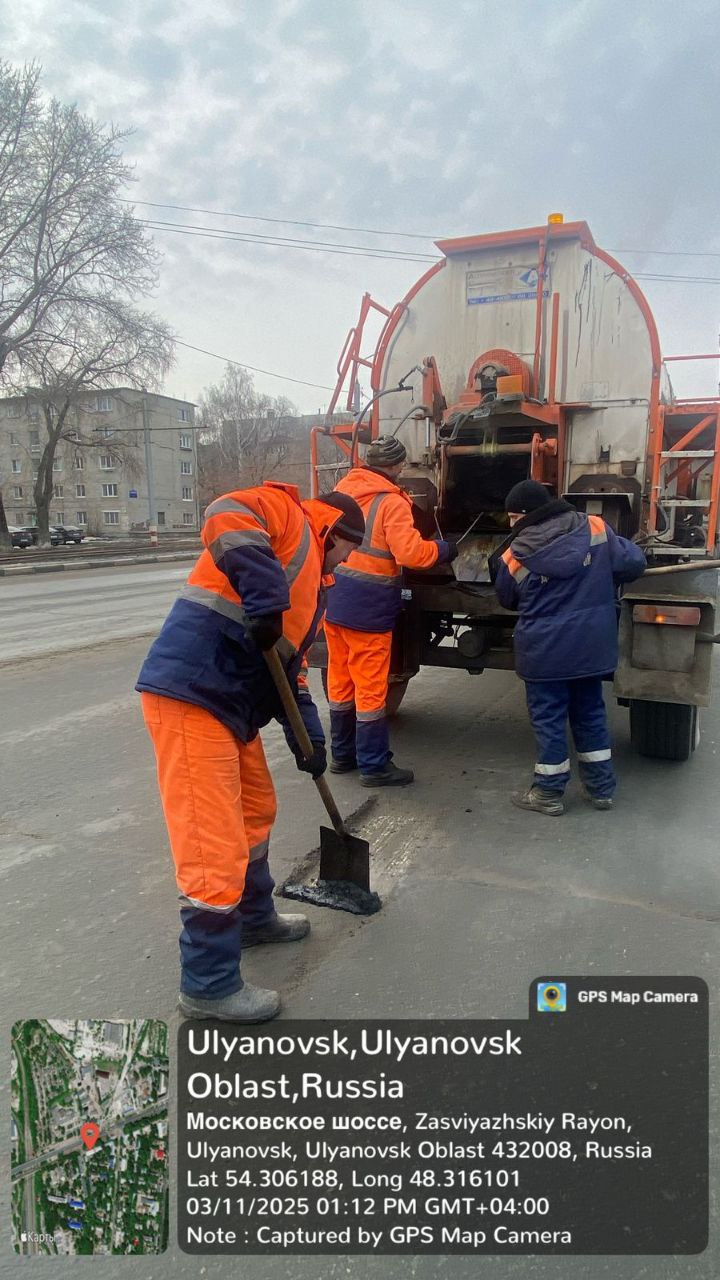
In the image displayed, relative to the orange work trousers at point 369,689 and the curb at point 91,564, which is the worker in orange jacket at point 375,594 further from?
the curb at point 91,564

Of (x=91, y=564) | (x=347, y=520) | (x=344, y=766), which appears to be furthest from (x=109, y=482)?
(x=347, y=520)

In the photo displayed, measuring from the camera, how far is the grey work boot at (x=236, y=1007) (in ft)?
7.92

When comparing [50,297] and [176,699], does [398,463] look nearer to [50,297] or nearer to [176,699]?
[176,699]

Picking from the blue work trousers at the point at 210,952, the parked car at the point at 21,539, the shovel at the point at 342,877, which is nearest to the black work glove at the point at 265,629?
the blue work trousers at the point at 210,952

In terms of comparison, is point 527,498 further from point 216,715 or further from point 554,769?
point 216,715

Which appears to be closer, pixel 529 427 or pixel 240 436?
pixel 529 427

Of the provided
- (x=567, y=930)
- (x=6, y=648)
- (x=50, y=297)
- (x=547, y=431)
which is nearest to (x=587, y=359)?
(x=547, y=431)

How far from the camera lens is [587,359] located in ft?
17.7

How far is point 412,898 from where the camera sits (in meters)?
3.21

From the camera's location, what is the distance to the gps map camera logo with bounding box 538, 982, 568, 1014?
2479 millimetres

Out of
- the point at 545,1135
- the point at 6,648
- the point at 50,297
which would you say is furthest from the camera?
the point at 50,297

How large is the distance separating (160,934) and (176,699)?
3.56ft

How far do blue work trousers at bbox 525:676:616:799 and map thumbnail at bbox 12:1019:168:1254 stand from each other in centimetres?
247

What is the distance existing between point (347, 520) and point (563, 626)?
146 cm
